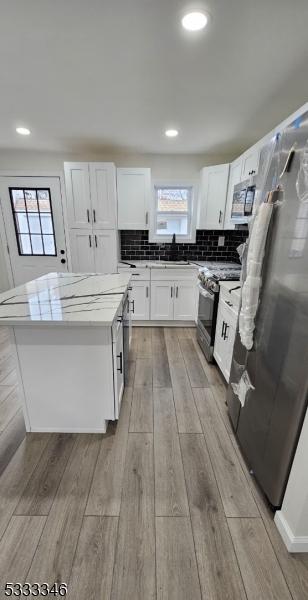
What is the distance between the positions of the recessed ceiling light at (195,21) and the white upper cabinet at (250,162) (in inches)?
46.9

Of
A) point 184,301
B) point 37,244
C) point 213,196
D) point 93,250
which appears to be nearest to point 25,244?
point 37,244

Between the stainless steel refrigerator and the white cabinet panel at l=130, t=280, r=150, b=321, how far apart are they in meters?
2.14

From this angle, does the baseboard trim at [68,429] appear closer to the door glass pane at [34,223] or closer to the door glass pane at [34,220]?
the door glass pane at [34,220]

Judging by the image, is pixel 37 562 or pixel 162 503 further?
pixel 162 503

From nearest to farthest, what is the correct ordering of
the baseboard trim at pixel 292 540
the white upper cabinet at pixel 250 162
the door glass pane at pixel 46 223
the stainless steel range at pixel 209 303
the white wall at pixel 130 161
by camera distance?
the baseboard trim at pixel 292 540
the white upper cabinet at pixel 250 162
the stainless steel range at pixel 209 303
the white wall at pixel 130 161
the door glass pane at pixel 46 223

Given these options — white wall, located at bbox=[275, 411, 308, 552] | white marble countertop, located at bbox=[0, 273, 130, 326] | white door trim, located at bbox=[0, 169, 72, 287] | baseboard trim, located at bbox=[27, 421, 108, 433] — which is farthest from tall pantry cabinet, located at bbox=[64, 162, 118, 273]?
white wall, located at bbox=[275, 411, 308, 552]

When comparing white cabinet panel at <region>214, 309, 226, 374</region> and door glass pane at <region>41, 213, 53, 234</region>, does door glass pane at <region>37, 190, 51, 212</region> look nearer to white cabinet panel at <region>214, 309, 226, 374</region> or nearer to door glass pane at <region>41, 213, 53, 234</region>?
door glass pane at <region>41, 213, 53, 234</region>

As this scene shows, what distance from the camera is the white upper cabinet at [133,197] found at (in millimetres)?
3258

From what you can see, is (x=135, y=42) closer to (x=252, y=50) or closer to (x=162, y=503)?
(x=252, y=50)

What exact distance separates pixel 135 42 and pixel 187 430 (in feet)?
8.31

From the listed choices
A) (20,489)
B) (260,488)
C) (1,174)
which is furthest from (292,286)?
(1,174)

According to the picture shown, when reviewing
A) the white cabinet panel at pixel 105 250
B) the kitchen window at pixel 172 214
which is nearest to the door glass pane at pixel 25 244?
the white cabinet panel at pixel 105 250

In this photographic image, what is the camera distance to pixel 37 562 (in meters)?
1.04

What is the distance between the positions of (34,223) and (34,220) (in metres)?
0.05
